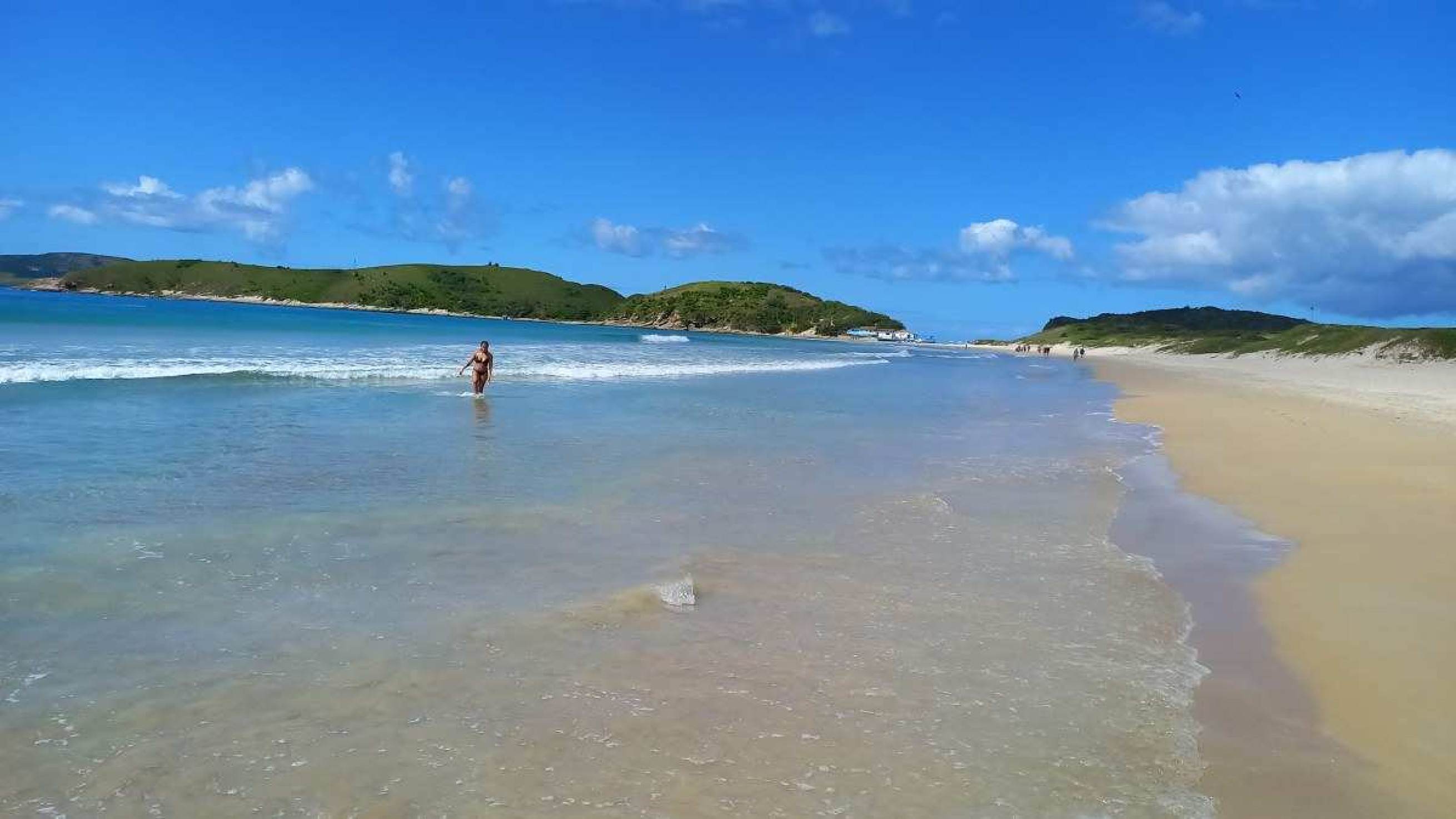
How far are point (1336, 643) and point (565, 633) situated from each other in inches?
218

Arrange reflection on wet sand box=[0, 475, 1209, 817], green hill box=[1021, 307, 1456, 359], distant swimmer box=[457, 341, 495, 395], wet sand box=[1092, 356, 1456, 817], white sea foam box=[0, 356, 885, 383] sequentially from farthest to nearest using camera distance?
green hill box=[1021, 307, 1456, 359]
white sea foam box=[0, 356, 885, 383]
distant swimmer box=[457, 341, 495, 395]
wet sand box=[1092, 356, 1456, 817]
reflection on wet sand box=[0, 475, 1209, 817]

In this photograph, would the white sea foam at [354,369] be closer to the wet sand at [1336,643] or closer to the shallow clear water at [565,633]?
the shallow clear water at [565,633]

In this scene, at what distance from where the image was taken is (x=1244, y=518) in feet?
34.3

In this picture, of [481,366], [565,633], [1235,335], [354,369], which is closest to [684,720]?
[565,633]

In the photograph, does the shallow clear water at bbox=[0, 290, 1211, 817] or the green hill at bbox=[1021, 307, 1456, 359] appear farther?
the green hill at bbox=[1021, 307, 1456, 359]

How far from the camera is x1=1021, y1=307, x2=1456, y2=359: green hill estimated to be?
5450 centimetres

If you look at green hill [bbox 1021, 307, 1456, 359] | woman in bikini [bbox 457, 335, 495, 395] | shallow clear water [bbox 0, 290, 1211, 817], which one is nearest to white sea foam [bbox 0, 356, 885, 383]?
woman in bikini [bbox 457, 335, 495, 395]

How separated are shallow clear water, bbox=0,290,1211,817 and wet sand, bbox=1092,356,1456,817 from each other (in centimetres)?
33

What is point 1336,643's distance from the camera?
621 cm

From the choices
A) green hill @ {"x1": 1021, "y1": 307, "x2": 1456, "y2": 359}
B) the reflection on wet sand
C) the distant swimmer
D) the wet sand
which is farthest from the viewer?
green hill @ {"x1": 1021, "y1": 307, "x2": 1456, "y2": 359}

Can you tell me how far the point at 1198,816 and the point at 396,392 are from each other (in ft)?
73.6

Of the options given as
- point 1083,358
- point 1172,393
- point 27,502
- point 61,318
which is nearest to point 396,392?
point 27,502

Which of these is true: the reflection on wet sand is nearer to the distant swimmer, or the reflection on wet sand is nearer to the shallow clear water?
the shallow clear water

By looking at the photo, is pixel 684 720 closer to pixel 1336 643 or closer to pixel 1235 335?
→ pixel 1336 643
